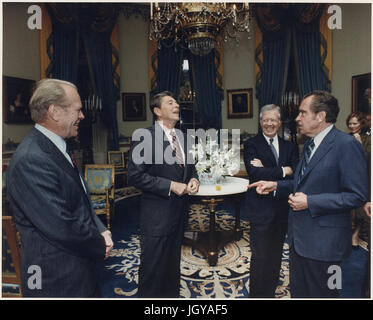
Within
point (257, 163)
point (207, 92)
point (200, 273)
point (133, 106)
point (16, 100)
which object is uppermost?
point (207, 92)

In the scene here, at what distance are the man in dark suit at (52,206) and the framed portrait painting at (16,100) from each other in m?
3.54

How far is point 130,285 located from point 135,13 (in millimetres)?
6472

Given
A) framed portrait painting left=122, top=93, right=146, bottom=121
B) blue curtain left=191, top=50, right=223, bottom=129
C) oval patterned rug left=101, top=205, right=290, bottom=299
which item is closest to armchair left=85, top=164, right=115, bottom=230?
oval patterned rug left=101, top=205, right=290, bottom=299

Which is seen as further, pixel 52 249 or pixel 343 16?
pixel 343 16

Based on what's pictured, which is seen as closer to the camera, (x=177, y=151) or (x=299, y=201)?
(x=299, y=201)

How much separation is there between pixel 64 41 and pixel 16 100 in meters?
1.84

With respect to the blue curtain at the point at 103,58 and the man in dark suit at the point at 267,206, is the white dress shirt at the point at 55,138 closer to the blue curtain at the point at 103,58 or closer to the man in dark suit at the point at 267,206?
the man in dark suit at the point at 267,206

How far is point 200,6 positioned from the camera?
11.9ft

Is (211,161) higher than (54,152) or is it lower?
lower

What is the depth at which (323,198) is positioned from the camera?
157 cm

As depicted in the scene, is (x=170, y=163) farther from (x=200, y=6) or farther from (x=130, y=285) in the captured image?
(x=200, y=6)

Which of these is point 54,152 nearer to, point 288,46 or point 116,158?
point 116,158

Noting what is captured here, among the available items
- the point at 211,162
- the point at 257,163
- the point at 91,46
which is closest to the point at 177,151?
the point at 257,163
